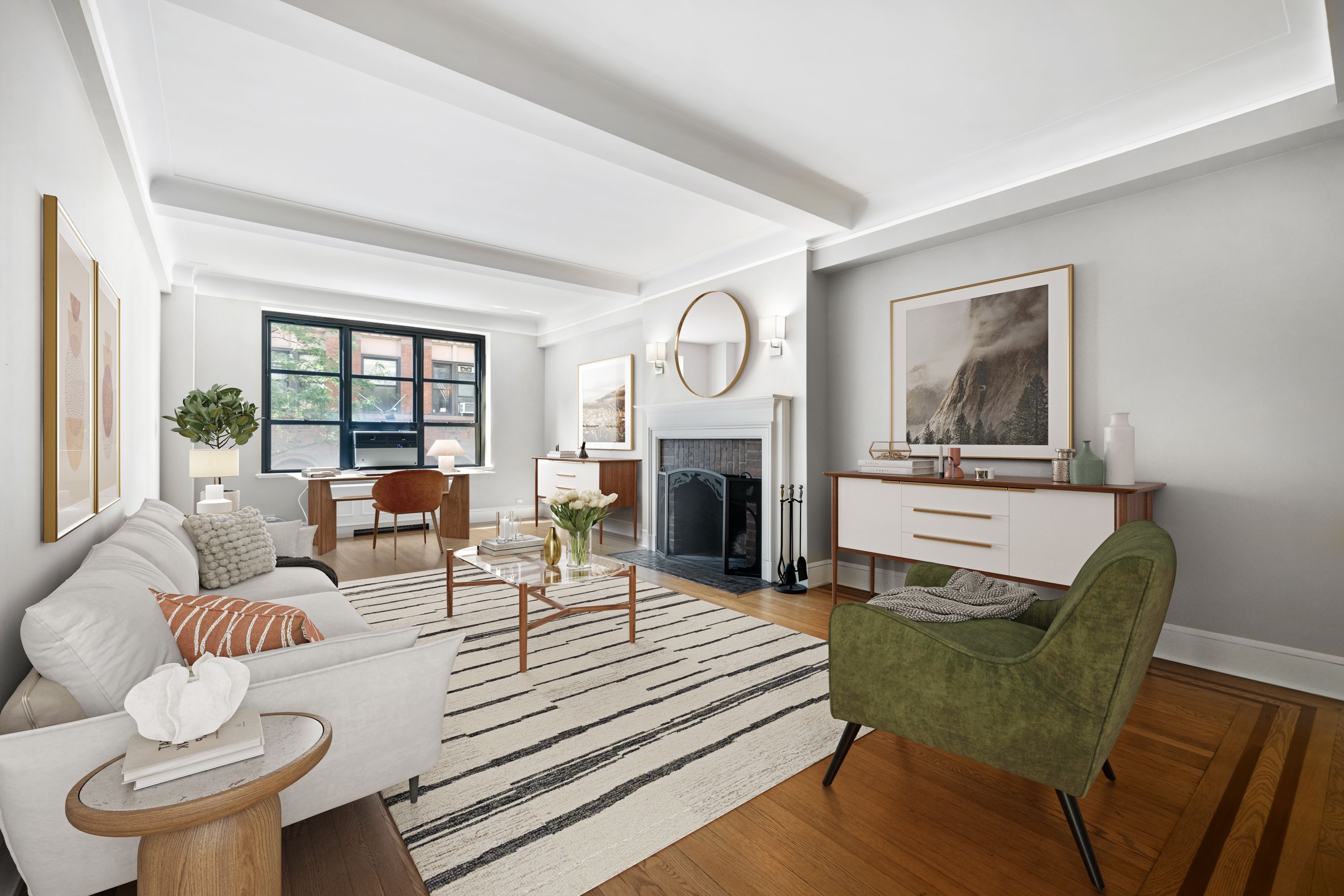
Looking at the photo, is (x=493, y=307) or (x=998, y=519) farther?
(x=493, y=307)

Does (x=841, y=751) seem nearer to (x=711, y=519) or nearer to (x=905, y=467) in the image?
(x=905, y=467)

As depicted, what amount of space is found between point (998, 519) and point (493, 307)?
19.4 ft

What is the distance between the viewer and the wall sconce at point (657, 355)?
5633 millimetres

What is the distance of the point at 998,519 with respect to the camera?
122 inches

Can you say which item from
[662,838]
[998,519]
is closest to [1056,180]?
[998,519]

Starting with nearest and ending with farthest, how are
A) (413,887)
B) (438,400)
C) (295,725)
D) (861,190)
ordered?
(295,725) → (413,887) → (861,190) → (438,400)

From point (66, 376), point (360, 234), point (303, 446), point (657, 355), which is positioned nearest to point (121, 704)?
point (66, 376)

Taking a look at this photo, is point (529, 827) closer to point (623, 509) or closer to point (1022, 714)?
point (1022, 714)

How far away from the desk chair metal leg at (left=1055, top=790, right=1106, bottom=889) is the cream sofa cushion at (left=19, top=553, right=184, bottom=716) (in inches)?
86.5

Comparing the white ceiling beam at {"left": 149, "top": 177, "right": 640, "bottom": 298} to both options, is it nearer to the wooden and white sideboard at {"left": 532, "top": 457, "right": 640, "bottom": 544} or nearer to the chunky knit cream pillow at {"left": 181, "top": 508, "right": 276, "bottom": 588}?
the wooden and white sideboard at {"left": 532, "top": 457, "right": 640, "bottom": 544}

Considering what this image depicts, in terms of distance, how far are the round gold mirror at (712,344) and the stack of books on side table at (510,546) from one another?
214cm

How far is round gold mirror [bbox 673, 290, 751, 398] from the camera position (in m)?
4.88

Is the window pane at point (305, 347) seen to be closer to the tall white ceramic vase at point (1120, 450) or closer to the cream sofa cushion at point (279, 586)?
the cream sofa cushion at point (279, 586)

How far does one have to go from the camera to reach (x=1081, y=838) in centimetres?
148
